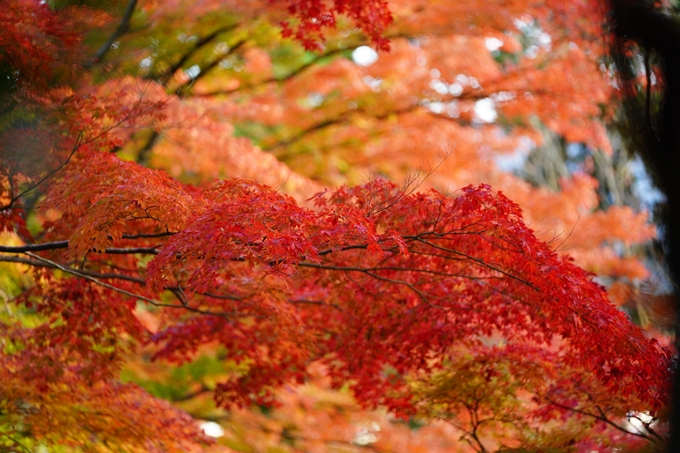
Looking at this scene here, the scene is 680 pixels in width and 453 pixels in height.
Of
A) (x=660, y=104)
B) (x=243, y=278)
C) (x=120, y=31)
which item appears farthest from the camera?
(x=120, y=31)

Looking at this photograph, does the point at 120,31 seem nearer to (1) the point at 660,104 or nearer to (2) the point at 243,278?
(2) the point at 243,278

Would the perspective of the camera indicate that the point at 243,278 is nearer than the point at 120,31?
Yes

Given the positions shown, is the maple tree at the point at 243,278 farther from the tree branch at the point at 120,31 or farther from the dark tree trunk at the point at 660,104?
the dark tree trunk at the point at 660,104

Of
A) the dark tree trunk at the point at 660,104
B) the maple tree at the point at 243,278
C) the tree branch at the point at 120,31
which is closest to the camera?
the dark tree trunk at the point at 660,104

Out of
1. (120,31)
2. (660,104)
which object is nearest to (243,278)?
(120,31)

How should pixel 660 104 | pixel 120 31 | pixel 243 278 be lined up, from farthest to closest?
1. pixel 120 31
2. pixel 243 278
3. pixel 660 104

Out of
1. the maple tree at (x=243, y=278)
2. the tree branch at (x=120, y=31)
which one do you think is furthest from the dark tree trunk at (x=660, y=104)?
the tree branch at (x=120, y=31)

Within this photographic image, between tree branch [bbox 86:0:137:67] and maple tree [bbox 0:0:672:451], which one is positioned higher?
tree branch [bbox 86:0:137:67]

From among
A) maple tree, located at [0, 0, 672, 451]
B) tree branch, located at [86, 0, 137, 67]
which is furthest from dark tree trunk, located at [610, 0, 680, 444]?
tree branch, located at [86, 0, 137, 67]

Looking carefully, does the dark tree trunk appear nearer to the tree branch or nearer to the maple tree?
the maple tree

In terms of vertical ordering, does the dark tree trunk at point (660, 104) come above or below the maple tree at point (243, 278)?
above

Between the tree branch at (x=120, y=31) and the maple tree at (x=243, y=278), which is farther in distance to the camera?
the tree branch at (x=120, y=31)

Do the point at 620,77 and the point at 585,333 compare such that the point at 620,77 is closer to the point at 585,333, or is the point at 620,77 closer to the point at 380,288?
the point at 585,333

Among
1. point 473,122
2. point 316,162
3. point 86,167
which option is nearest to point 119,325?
point 86,167
